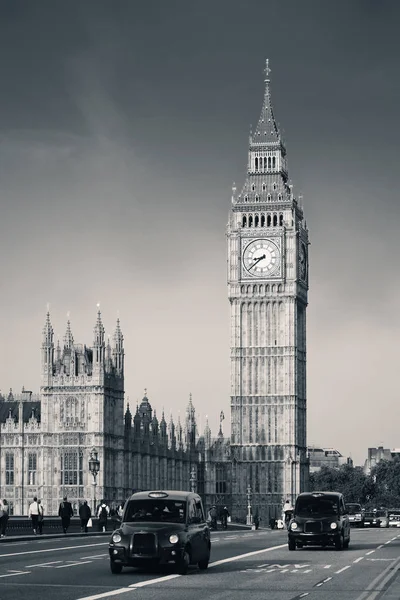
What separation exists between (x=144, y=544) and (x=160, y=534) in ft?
1.41

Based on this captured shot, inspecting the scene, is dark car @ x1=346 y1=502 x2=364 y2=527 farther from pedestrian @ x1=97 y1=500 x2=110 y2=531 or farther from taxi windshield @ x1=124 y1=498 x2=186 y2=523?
taxi windshield @ x1=124 y1=498 x2=186 y2=523

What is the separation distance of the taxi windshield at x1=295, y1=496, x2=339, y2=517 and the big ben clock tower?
98.9 metres

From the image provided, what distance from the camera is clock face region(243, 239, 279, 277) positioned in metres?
149

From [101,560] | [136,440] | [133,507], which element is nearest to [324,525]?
[101,560]

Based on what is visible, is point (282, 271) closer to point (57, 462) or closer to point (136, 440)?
point (136, 440)

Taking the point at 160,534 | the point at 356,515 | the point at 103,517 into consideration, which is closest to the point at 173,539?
the point at 160,534

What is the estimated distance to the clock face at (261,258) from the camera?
149 meters

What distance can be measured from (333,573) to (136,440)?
90.0 meters

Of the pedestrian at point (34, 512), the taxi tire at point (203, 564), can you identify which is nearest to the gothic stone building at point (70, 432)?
the pedestrian at point (34, 512)

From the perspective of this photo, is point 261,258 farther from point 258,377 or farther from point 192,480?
point 192,480

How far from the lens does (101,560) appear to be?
39.3 metres

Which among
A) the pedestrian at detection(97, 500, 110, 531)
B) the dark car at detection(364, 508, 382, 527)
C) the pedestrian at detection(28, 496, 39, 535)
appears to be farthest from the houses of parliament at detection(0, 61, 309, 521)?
the pedestrian at detection(28, 496, 39, 535)

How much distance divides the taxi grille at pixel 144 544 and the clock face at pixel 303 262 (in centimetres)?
11940

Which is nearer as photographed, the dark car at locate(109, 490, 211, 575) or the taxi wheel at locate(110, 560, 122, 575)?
the dark car at locate(109, 490, 211, 575)
